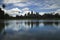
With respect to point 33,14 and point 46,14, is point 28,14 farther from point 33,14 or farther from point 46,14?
point 46,14

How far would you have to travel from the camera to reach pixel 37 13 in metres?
44.9

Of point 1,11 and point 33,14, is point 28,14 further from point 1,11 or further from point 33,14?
point 1,11

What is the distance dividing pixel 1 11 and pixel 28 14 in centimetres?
939

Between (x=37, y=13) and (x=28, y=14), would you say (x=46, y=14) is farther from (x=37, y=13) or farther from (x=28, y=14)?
(x=28, y=14)

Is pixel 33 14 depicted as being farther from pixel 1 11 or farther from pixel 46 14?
pixel 1 11

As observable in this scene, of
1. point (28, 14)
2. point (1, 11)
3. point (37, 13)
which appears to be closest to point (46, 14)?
point (37, 13)

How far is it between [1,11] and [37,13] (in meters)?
12.3

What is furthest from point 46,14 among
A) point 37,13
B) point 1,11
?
point 1,11

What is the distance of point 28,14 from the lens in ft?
152

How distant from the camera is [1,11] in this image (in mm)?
45094

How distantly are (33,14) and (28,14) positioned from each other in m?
1.77

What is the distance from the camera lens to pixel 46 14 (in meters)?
46.2

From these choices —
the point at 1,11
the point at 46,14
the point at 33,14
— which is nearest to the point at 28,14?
the point at 33,14
